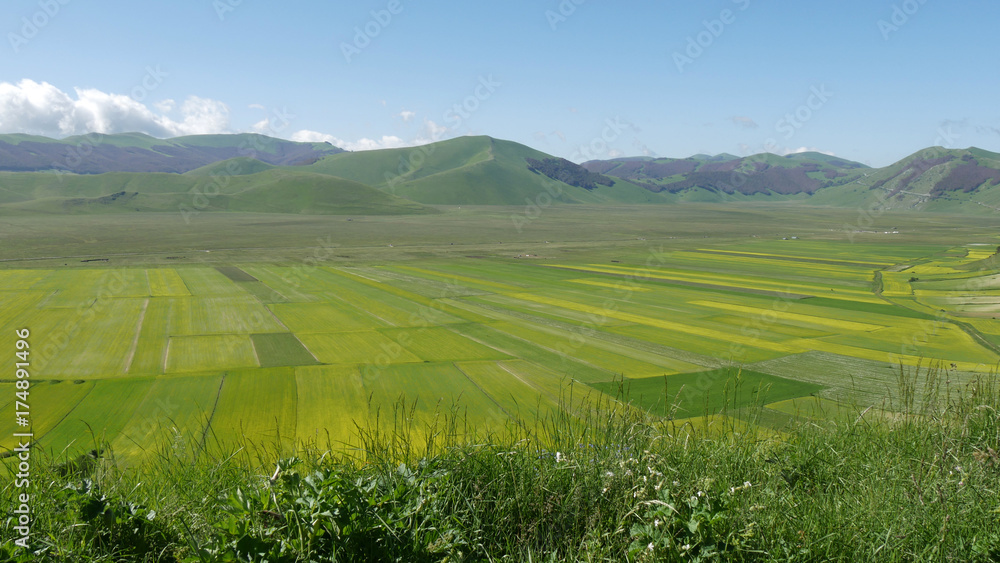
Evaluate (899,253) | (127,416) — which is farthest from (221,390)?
(899,253)

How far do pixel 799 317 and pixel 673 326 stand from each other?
9.87 m

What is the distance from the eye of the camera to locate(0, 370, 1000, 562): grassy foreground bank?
15.2 feet

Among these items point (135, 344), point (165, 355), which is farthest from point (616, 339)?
point (135, 344)

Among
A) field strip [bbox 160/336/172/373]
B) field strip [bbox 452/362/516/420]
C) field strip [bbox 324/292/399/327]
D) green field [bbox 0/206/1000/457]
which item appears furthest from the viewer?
field strip [bbox 324/292/399/327]

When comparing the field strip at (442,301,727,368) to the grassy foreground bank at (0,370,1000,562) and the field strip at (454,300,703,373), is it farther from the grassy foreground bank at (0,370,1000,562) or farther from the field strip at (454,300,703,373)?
the grassy foreground bank at (0,370,1000,562)

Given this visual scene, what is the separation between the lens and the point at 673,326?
35781 mm

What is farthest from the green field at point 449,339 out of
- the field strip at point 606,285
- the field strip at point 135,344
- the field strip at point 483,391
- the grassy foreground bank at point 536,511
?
the grassy foreground bank at point 536,511

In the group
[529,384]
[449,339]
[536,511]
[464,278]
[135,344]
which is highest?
[536,511]

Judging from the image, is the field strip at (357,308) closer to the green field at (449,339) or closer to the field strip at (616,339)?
the green field at (449,339)

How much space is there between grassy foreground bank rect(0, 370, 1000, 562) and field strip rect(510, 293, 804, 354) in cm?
2531

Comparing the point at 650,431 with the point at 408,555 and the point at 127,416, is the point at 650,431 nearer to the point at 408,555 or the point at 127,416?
the point at 408,555

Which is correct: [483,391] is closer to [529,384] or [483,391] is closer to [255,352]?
[529,384]

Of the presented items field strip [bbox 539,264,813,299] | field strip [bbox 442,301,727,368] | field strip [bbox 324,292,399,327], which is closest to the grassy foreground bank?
field strip [bbox 442,301,727,368]

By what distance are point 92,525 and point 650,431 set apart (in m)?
6.14
